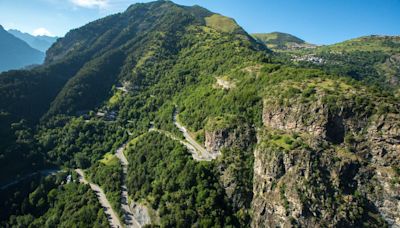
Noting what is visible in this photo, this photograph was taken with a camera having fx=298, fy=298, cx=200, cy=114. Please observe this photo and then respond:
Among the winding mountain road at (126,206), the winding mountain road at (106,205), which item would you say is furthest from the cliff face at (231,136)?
the winding mountain road at (106,205)

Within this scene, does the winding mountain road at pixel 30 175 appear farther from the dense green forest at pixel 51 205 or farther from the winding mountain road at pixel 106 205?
the winding mountain road at pixel 106 205

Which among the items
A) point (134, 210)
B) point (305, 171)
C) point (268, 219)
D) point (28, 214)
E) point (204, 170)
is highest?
point (305, 171)

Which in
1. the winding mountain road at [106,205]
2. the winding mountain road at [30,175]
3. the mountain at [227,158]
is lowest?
the winding mountain road at [30,175]

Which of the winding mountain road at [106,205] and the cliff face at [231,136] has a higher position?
the cliff face at [231,136]

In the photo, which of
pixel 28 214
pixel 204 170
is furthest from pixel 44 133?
pixel 204 170

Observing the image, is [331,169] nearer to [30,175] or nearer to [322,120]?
[322,120]

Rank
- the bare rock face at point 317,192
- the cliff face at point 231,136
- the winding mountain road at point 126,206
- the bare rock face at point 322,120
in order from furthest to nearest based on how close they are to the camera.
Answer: the cliff face at point 231,136
the winding mountain road at point 126,206
the bare rock face at point 322,120
the bare rock face at point 317,192

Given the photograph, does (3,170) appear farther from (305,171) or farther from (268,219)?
(305,171)
